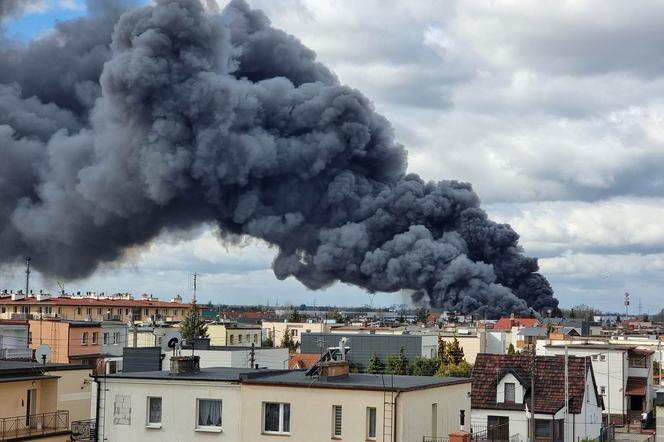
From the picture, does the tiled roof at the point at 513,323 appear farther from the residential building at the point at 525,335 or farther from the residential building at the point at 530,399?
the residential building at the point at 530,399

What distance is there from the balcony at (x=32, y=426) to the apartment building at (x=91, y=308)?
47.8 metres

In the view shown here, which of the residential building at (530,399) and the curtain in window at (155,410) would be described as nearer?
the curtain in window at (155,410)

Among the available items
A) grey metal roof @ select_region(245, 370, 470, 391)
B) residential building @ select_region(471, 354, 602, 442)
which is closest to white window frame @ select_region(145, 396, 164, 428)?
grey metal roof @ select_region(245, 370, 470, 391)

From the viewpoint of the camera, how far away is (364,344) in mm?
57750

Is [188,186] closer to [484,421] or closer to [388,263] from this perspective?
[388,263]

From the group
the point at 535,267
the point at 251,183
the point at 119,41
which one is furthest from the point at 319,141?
the point at 535,267

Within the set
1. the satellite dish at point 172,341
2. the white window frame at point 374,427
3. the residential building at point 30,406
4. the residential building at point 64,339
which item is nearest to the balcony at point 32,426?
the residential building at point 30,406

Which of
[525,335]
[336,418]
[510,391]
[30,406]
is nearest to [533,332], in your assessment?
[525,335]

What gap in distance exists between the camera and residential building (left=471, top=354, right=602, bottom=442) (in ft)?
92.2

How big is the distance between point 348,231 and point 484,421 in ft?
186

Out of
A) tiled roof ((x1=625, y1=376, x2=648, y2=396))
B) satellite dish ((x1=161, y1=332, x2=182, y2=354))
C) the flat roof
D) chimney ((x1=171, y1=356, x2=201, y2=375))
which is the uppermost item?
satellite dish ((x1=161, y1=332, x2=182, y2=354))

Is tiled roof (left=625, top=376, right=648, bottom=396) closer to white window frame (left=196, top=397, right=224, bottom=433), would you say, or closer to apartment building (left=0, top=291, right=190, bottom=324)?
white window frame (left=196, top=397, right=224, bottom=433)

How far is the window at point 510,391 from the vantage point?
1151 inches

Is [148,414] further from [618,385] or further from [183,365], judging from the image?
Answer: [618,385]
